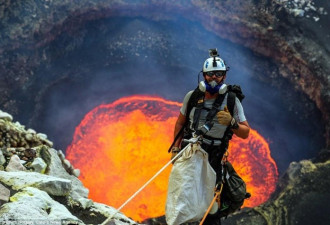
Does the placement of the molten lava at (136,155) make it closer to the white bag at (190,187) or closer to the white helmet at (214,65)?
the white bag at (190,187)

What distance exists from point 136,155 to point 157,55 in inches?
185

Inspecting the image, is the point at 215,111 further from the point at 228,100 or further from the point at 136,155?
the point at 136,155

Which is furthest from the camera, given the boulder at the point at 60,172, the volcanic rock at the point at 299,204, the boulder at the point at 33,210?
the volcanic rock at the point at 299,204

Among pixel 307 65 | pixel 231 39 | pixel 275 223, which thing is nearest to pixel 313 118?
pixel 307 65

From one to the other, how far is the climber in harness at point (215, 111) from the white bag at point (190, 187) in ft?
0.78

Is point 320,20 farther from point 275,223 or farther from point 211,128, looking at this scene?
point 211,128

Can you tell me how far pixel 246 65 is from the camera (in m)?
13.1

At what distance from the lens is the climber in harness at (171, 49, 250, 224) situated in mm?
A: 4223

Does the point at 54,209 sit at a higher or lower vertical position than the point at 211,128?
lower

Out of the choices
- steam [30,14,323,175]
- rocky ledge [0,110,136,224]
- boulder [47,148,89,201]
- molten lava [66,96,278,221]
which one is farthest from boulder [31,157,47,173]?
steam [30,14,323,175]

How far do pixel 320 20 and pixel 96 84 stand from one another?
28.5 ft

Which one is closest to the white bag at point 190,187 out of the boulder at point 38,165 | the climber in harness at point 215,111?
the climber in harness at point 215,111

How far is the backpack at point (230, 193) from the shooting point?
459cm

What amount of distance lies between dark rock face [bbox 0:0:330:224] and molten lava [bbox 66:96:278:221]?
524mm
